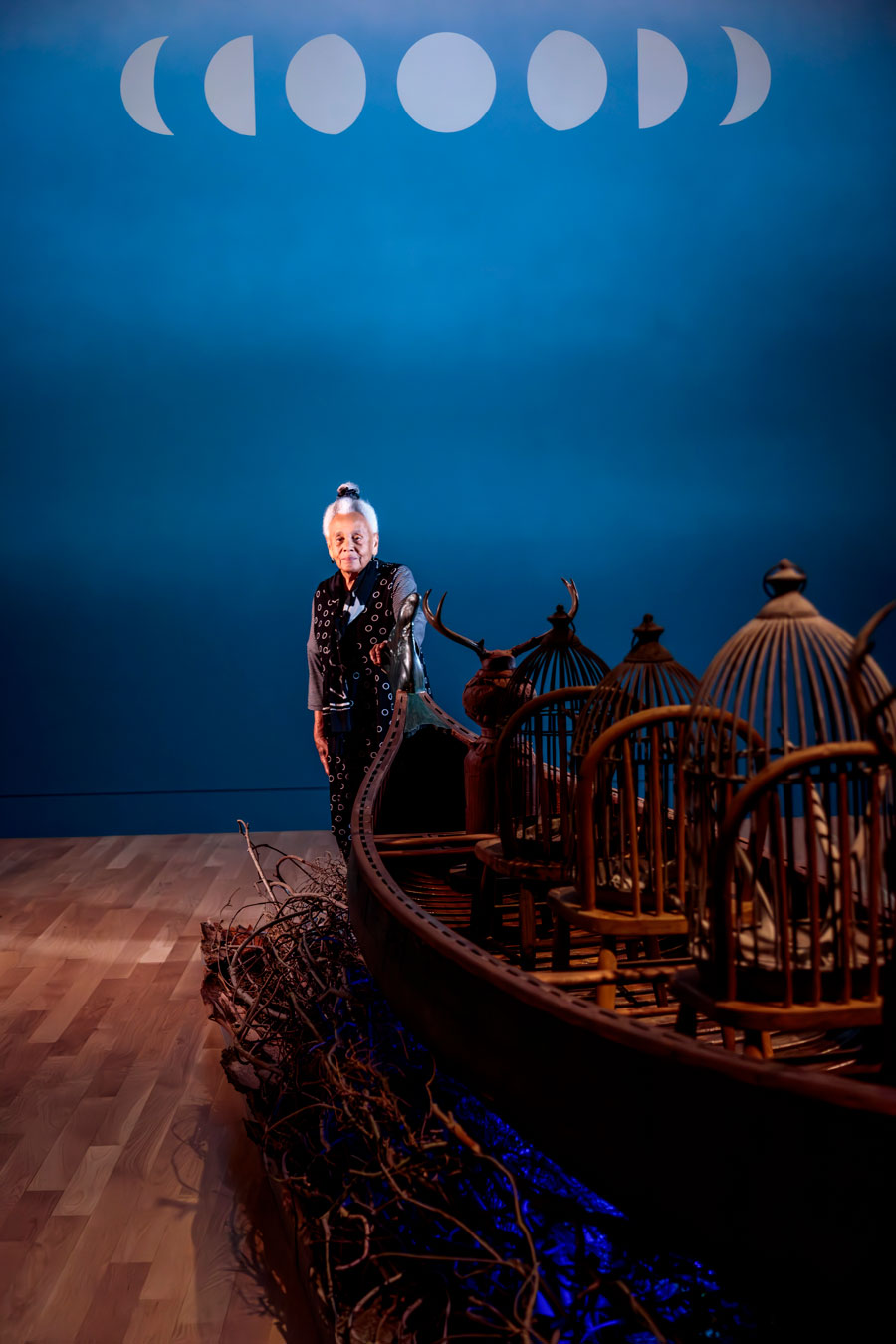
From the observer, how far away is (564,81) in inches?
195

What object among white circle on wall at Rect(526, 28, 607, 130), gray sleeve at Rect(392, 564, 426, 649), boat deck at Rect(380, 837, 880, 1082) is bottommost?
boat deck at Rect(380, 837, 880, 1082)

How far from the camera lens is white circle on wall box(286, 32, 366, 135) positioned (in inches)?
194

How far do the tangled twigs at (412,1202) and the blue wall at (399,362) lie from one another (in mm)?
3101

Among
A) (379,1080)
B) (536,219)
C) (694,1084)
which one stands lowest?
(379,1080)

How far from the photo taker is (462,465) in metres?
5.18

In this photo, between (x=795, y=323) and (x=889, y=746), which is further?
(x=795, y=323)

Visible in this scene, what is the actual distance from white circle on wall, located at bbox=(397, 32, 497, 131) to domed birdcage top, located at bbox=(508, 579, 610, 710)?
3773 millimetres

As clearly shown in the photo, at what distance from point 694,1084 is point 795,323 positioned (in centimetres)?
477

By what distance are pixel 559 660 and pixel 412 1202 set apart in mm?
1013

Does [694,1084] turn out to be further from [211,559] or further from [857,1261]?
[211,559]

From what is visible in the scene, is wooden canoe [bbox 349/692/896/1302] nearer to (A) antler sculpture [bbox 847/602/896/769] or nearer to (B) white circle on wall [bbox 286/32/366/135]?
(A) antler sculpture [bbox 847/602/896/769]

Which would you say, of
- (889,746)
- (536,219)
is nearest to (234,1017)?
(889,746)

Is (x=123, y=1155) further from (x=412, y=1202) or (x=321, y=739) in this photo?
(x=321, y=739)

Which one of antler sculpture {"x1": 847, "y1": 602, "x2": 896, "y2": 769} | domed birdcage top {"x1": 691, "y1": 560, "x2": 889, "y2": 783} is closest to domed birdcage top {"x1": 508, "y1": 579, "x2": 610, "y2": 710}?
domed birdcage top {"x1": 691, "y1": 560, "x2": 889, "y2": 783}
